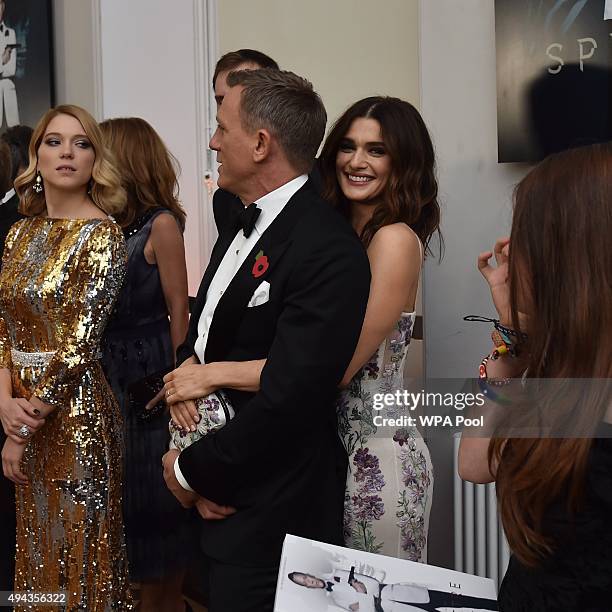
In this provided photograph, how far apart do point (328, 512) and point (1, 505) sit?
5.05 ft

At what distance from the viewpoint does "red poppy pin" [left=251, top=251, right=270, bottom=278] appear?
1.68m

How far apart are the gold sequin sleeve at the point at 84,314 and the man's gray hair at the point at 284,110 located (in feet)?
2.17

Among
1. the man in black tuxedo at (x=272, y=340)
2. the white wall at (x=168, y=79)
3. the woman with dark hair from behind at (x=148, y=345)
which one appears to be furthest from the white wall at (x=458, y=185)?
the white wall at (x=168, y=79)

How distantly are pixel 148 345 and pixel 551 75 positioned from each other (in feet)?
4.73

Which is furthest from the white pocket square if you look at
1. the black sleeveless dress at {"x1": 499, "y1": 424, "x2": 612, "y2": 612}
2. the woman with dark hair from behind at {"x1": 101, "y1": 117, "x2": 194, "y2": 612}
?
the woman with dark hair from behind at {"x1": 101, "y1": 117, "x2": 194, "y2": 612}

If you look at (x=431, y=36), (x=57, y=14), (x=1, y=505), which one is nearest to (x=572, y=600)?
(x=431, y=36)

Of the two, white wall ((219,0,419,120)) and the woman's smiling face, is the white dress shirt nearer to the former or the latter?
the woman's smiling face

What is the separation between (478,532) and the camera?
255cm

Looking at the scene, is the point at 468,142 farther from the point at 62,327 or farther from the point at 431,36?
the point at 62,327

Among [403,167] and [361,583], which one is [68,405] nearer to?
[403,167]

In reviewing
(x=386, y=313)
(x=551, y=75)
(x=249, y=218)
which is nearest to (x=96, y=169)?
(x=249, y=218)

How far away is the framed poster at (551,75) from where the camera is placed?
2.36 metres

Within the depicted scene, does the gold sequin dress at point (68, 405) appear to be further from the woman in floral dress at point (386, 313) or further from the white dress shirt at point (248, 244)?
the woman in floral dress at point (386, 313)

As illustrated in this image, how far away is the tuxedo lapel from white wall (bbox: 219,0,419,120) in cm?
123
